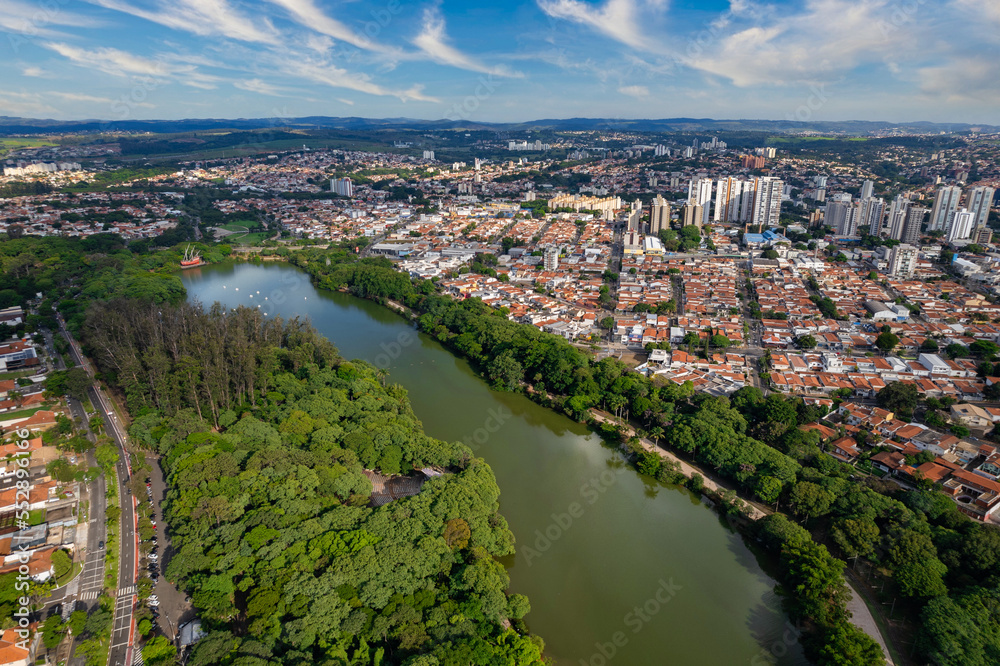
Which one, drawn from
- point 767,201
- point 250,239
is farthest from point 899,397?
point 250,239

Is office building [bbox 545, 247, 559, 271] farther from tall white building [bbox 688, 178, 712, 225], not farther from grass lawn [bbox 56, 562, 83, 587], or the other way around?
grass lawn [bbox 56, 562, 83, 587]

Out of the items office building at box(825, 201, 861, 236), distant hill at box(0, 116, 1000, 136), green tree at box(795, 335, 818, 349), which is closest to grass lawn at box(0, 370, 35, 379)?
green tree at box(795, 335, 818, 349)

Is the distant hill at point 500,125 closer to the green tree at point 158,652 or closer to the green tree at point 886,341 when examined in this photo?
the green tree at point 886,341

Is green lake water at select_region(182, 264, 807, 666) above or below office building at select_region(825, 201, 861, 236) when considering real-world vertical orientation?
below

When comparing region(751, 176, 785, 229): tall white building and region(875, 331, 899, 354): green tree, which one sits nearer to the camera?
region(875, 331, 899, 354): green tree

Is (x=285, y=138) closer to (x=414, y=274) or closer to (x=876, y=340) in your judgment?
(x=414, y=274)

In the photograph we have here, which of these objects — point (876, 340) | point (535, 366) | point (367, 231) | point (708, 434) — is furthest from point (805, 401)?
point (367, 231)
